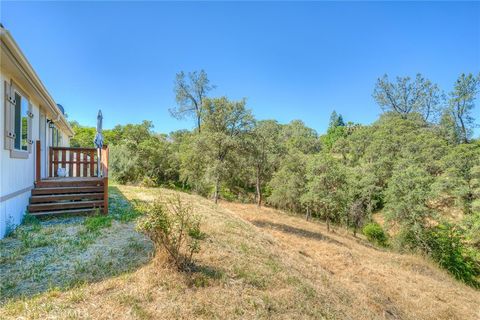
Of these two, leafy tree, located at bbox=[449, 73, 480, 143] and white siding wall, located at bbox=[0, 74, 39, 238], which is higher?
leafy tree, located at bbox=[449, 73, 480, 143]

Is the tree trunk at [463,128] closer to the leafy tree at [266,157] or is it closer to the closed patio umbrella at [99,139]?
the leafy tree at [266,157]

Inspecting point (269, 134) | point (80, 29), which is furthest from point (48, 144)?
point (269, 134)

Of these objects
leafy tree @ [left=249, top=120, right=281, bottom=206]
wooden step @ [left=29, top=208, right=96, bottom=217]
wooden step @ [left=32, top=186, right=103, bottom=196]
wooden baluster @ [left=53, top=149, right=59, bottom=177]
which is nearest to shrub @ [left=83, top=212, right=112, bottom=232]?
wooden step @ [left=29, top=208, right=96, bottom=217]

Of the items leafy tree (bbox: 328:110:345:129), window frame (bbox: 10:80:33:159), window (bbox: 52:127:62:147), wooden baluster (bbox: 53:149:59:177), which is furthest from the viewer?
leafy tree (bbox: 328:110:345:129)

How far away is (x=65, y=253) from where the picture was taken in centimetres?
394

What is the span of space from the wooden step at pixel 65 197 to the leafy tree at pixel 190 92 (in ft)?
65.1

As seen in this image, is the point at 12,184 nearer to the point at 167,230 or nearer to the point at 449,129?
the point at 167,230

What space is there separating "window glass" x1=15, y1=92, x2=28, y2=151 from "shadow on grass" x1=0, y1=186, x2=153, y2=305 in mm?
1705

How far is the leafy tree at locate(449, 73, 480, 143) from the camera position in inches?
950

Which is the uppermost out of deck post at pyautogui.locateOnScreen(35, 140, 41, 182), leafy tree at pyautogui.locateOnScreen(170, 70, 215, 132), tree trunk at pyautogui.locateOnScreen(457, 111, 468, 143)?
leafy tree at pyautogui.locateOnScreen(170, 70, 215, 132)

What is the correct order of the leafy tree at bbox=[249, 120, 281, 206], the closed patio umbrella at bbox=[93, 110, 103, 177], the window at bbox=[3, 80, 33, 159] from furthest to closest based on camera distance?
the leafy tree at bbox=[249, 120, 281, 206]
the closed patio umbrella at bbox=[93, 110, 103, 177]
the window at bbox=[3, 80, 33, 159]

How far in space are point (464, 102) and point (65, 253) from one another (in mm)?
33661

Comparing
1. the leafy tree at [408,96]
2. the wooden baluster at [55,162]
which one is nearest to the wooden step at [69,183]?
the wooden baluster at [55,162]

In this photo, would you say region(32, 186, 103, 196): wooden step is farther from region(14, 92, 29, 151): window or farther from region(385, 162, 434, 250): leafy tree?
region(385, 162, 434, 250): leafy tree
